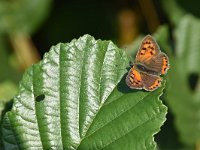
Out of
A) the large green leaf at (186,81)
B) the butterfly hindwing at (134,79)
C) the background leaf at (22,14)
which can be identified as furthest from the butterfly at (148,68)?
the background leaf at (22,14)

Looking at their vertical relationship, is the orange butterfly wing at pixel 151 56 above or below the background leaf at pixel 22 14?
below

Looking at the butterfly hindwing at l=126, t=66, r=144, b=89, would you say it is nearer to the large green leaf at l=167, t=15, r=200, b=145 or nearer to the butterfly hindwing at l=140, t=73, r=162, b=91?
the butterfly hindwing at l=140, t=73, r=162, b=91

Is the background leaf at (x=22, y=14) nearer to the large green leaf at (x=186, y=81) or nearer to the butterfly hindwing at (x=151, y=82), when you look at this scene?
the large green leaf at (x=186, y=81)

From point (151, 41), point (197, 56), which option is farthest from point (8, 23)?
point (151, 41)

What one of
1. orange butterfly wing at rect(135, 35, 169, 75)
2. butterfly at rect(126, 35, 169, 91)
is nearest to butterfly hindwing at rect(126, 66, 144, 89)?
butterfly at rect(126, 35, 169, 91)

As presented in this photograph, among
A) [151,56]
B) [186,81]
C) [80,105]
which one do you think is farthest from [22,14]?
[80,105]

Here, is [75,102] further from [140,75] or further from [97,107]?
[140,75]

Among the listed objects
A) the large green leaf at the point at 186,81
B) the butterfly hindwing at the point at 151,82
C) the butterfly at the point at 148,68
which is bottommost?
the butterfly hindwing at the point at 151,82
